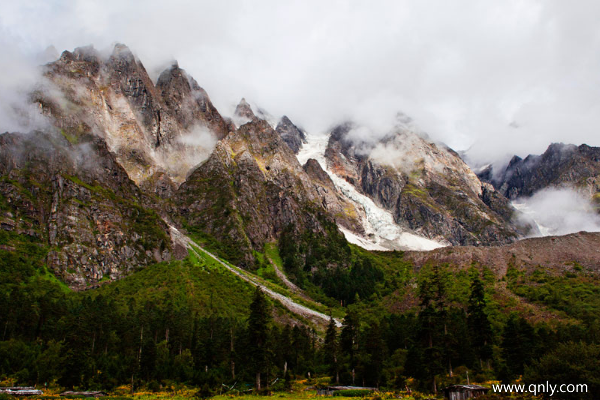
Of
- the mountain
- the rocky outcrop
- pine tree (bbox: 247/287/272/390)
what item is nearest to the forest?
pine tree (bbox: 247/287/272/390)

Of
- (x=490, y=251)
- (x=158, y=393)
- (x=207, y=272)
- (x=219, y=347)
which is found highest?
(x=490, y=251)

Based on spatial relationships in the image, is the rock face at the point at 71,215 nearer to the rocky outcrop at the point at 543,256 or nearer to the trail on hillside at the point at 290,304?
the trail on hillside at the point at 290,304

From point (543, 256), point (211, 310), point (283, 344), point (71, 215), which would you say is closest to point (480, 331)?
point (283, 344)

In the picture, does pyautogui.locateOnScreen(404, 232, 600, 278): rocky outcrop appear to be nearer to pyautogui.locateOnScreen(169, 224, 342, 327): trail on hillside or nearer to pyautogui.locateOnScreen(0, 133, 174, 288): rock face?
pyautogui.locateOnScreen(169, 224, 342, 327): trail on hillside

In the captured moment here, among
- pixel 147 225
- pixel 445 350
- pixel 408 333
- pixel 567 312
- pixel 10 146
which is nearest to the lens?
pixel 445 350

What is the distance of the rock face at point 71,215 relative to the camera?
150m

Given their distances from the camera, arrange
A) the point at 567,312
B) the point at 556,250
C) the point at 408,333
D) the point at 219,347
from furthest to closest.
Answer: the point at 556,250, the point at 567,312, the point at 408,333, the point at 219,347

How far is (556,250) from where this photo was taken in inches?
6255

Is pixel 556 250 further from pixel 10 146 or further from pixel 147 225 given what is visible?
pixel 10 146

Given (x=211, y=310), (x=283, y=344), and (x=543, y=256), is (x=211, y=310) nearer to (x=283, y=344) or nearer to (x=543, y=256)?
(x=283, y=344)

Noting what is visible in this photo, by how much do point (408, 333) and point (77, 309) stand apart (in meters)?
82.3

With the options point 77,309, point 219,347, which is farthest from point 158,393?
point 77,309

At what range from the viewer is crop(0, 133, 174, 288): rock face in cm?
15012

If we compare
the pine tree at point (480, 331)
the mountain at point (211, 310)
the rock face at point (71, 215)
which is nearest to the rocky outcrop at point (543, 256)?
the mountain at point (211, 310)
